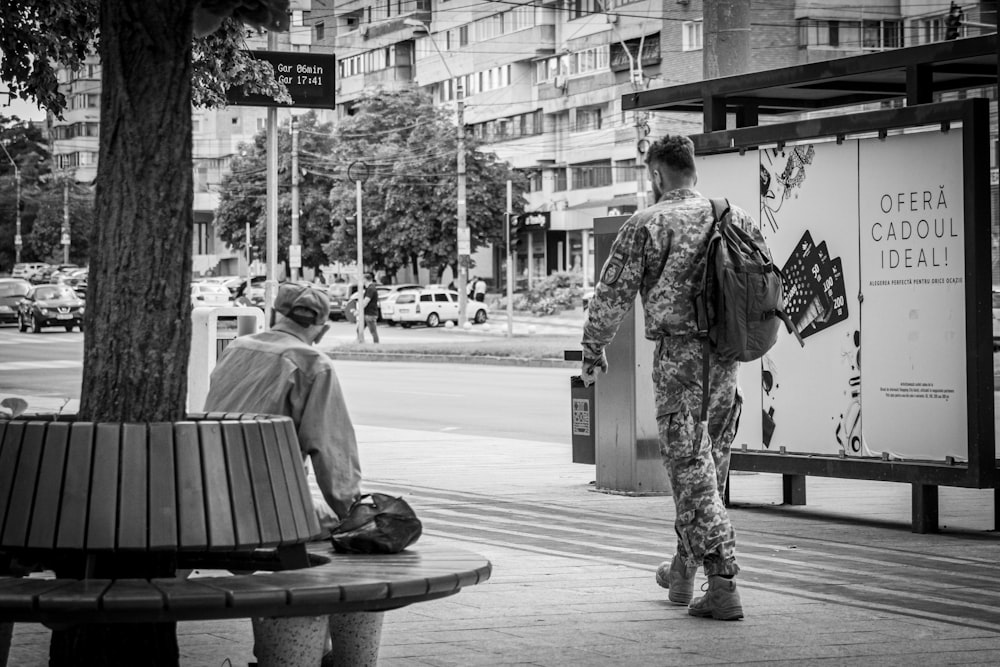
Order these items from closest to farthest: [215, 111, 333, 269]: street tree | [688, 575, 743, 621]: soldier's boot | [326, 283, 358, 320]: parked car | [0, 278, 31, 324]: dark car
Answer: [688, 575, 743, 621]: soldier's boot < [0, 278, 31, 324]: dark car < [326, 283, 358, 320]: parked car < [215, 111, 333, 269]: street tree

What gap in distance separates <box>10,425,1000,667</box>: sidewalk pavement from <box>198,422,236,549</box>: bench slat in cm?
132

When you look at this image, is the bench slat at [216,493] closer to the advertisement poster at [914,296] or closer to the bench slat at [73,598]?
the bench slat at [73,598]

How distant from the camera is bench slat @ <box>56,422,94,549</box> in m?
4.21

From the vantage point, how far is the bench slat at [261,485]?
4438 millimetres

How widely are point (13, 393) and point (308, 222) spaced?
5736 cm

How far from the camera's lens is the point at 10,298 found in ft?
183

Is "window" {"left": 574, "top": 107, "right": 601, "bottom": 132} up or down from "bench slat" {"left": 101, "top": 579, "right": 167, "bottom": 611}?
up

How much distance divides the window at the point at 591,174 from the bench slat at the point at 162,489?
223 ft

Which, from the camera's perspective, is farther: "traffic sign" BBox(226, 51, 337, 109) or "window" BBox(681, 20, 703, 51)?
"window" BBox(681, 20, 703, 51)

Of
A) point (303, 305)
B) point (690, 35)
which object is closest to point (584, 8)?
point (690, 35)

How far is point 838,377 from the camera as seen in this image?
31.6ft

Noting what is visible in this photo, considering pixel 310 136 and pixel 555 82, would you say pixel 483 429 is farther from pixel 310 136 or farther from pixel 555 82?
pixel 310 136

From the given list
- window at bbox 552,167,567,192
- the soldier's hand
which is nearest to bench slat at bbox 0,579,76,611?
the soldier's hand

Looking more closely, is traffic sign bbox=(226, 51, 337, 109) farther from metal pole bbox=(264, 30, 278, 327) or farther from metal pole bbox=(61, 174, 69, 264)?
metal pole bbox=(61, 174, 69, 264)
